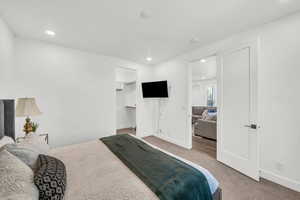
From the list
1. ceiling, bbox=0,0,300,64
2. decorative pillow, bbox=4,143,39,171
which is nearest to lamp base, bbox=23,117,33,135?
decorative pillow, bbox=4,143,39,171

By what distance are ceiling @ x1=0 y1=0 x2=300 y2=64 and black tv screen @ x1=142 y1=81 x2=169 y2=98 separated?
1332mm

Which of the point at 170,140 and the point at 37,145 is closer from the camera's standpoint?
the point at 37,145

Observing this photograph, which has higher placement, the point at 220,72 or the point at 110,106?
the point at 220,72

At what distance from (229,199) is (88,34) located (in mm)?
3469

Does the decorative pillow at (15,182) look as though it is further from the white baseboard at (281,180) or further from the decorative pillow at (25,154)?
the white baseboard at (281,180)

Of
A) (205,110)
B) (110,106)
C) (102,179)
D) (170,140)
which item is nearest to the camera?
(102,179)

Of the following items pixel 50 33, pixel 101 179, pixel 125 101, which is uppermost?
pixel 50 33

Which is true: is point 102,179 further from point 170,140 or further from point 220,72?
point 170,140

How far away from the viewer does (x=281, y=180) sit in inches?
76.2

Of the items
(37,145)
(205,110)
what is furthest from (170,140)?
(37,145)

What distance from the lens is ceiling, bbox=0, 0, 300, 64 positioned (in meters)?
1.68

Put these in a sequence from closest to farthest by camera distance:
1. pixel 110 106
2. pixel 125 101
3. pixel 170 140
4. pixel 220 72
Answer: pixel 220 72
pixel 110 106
pixel 170 140
pixel 125 101

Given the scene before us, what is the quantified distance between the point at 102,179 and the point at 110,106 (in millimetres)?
2574

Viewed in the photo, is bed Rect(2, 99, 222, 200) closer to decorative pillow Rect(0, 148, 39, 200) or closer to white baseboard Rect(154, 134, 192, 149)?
decorative pillow Rect(0, 148, 39, 200)
